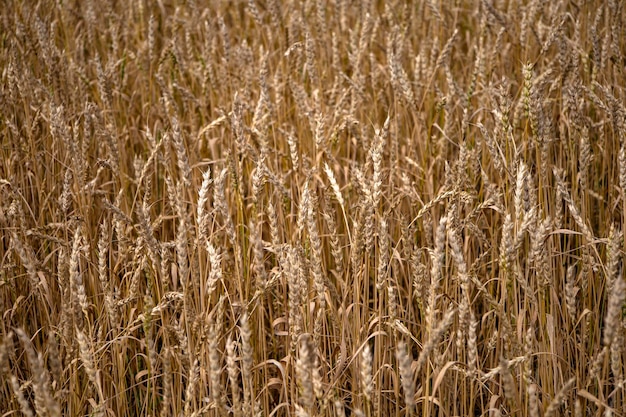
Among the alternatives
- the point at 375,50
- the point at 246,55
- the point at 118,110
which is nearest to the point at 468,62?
the point at 375,50

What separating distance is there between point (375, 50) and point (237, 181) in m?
2.13

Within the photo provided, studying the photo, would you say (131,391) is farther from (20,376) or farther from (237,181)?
(237,181)

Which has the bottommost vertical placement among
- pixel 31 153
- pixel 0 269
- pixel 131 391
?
pixel 131 391

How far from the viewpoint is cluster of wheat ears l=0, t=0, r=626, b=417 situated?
1.55 m

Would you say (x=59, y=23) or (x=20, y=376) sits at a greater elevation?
(x=59, y=23)

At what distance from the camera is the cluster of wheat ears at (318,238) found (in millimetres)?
1548

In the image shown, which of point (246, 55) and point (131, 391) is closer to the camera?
point (131, 391)

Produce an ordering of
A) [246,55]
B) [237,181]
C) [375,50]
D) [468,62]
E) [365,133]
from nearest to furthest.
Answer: [237,181]
[365,133]
[246,55]
[468,62]
[375,50]

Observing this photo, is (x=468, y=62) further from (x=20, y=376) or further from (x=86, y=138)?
(x=20, y=376)

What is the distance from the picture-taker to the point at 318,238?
59.8 inches

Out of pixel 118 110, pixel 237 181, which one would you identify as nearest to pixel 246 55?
pixel 118 110

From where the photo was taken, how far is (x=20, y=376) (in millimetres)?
2172

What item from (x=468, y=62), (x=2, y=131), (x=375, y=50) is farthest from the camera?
(x=375, y=50)

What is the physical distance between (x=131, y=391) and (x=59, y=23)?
2433 millimetres
